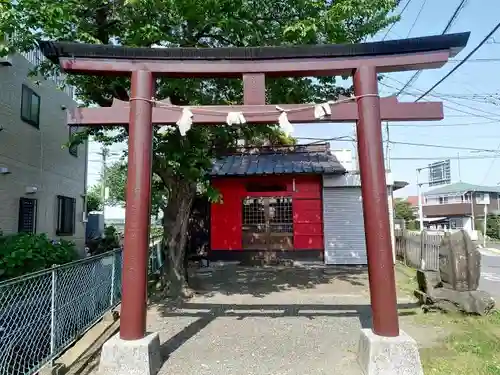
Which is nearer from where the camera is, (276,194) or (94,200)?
(276,194)

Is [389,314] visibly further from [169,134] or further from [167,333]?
[169,134]

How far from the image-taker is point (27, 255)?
6812mm

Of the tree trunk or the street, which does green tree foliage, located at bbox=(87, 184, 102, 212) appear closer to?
the tree trunk

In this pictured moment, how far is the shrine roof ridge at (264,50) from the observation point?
4453 millimetres

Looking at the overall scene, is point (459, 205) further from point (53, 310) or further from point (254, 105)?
point (53, 310)

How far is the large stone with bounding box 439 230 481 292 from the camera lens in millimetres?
6465

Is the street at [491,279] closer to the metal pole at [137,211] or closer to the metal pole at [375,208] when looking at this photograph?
the metal pole at [375,208]

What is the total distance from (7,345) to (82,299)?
165 centimetres

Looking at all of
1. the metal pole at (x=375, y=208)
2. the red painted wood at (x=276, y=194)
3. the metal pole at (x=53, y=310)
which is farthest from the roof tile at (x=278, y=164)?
the metal pole at (x=53, y=310)

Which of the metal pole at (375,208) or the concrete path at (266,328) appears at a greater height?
the metal pole at (375,208)

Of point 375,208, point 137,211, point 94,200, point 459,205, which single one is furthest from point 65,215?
point 459,205

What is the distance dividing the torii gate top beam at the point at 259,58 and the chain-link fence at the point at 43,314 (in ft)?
8.27

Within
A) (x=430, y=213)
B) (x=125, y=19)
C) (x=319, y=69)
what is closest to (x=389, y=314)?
(x=319, y=69)

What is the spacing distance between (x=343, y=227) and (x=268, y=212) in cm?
262
